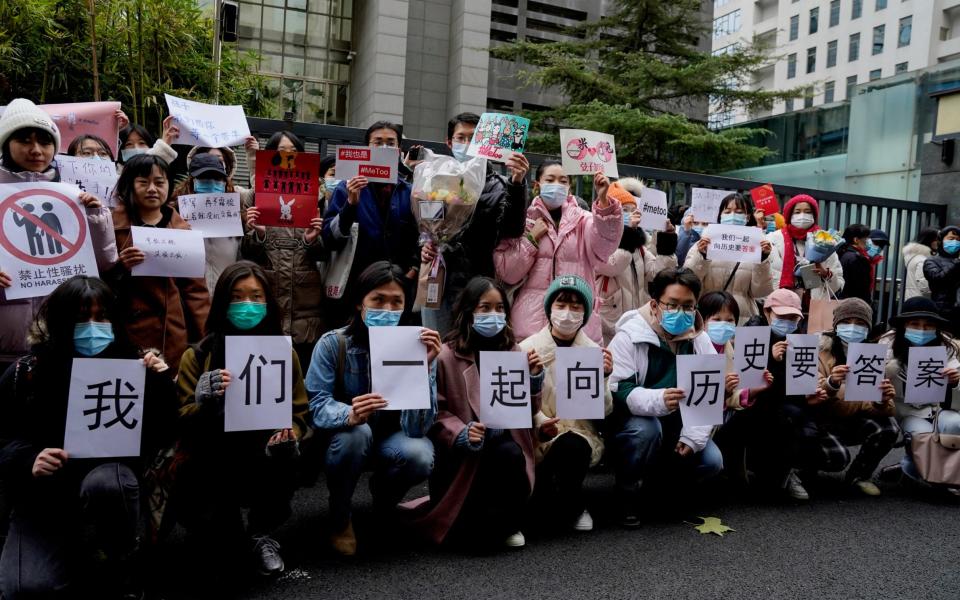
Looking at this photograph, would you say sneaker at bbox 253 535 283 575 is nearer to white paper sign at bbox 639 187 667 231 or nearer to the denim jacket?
the denim jacket

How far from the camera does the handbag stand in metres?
4.77

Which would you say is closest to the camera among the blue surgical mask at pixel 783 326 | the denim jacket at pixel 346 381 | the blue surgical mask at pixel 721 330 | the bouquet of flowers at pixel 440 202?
the denim jacket at pixel 346 381

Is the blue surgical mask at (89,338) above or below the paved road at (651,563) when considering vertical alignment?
above

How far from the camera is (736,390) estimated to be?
443 centimetres

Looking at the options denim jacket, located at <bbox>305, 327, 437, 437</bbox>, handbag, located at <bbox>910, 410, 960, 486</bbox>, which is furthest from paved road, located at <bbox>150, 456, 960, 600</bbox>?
denim jacket, located at <bbox>305, 327, 437, 437</bbox>

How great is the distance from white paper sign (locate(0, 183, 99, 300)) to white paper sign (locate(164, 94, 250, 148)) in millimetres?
1119

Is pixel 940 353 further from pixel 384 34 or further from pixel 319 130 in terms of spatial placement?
pixel 384 34

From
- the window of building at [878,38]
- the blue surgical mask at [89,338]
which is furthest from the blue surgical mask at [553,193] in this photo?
the window of building at [878,38]

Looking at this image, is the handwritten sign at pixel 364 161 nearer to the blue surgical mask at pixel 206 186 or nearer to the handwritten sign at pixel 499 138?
the handwritten sign at pixel 499 138

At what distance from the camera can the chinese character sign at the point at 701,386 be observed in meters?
3.92

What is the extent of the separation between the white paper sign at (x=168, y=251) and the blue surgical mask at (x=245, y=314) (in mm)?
695

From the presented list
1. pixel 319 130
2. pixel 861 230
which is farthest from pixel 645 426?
pixel 861 230

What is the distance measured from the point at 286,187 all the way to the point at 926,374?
434 centimetres

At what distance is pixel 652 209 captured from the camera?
5.41m
